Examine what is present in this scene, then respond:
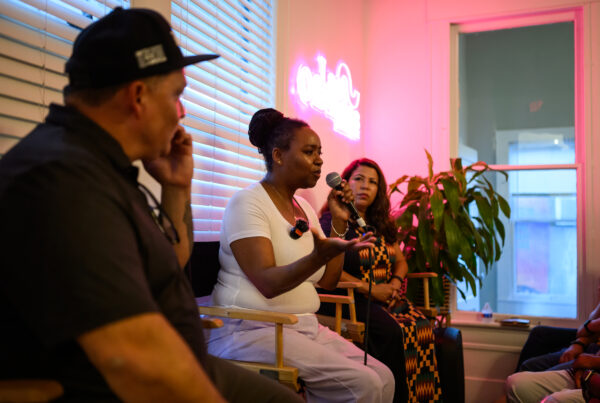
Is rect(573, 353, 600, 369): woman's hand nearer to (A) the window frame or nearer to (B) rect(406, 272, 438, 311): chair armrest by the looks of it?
(B) rect(406, 272, 438, 311): chair armrest

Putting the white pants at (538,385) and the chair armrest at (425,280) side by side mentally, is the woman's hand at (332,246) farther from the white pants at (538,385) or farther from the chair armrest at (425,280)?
the chair armrest at (425,280)

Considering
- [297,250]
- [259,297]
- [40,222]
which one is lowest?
[259,297]

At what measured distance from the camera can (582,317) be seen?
4289 millimetres

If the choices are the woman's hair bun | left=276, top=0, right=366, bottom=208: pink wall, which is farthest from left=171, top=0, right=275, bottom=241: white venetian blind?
the woman's hair bun

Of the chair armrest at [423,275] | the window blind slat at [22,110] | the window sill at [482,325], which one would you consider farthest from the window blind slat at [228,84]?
the window sill at [482,325]

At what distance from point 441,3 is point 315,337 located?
3.65m

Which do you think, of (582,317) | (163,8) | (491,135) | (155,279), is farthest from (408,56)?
(155,279)

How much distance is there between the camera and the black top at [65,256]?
2.64ft

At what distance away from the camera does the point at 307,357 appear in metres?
2.02

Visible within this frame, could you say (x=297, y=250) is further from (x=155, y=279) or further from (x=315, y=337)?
(x=155, y=279)

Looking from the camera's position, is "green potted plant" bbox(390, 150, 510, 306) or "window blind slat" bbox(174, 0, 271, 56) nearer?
"window blind slat" bbox(174, 0, 271, 56)

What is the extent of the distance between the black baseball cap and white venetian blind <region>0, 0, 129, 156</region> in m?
0.65

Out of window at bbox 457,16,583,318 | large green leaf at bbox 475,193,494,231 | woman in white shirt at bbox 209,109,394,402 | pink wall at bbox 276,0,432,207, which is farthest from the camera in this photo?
pink wall at bbox 276,0,432,207

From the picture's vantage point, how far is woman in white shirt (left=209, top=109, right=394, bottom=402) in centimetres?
200
